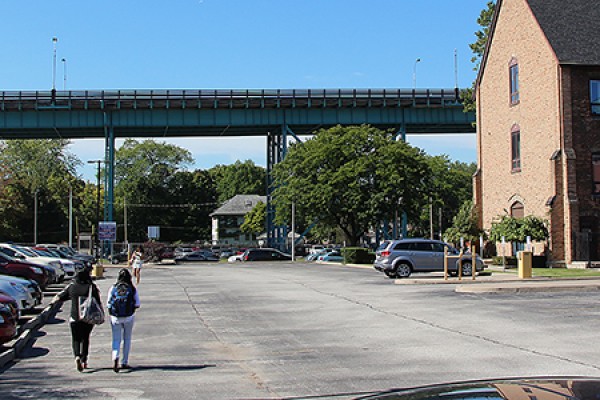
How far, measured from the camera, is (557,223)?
3747 centimetres

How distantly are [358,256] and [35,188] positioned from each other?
58.3 m

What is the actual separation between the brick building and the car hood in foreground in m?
35.5

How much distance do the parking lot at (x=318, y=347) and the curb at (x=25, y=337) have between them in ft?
0.68

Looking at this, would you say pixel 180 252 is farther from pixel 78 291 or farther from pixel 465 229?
pixel 78 291

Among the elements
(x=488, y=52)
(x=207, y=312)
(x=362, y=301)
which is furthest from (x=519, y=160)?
(x=207, y=312)

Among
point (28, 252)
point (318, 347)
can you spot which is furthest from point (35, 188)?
point (318, 347)

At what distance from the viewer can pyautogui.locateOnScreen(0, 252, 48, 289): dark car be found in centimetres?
2691

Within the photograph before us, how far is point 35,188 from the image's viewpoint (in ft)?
316

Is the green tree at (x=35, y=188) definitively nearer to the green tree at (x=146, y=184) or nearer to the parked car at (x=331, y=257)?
the green tree at (x=146, y=184)

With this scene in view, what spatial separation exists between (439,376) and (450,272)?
81.2ft

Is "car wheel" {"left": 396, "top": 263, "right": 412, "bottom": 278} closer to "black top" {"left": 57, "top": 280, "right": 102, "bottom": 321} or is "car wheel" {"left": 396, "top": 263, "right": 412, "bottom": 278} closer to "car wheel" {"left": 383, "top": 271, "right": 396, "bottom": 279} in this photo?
"car wheel" {"left": 383, "top": 271, "right": 396, "bottom": 279}

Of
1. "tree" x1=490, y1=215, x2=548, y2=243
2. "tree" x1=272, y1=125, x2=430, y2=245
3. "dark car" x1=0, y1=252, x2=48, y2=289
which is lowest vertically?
"dark car" x1=0, y1=252, x2=48, y2=289

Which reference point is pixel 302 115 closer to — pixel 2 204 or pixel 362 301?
pixel 2 204

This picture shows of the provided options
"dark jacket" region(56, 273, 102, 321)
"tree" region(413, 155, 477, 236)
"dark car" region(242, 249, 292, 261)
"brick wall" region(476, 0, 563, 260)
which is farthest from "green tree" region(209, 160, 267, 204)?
"dark jacket" region(56, 273, 102, 321)
